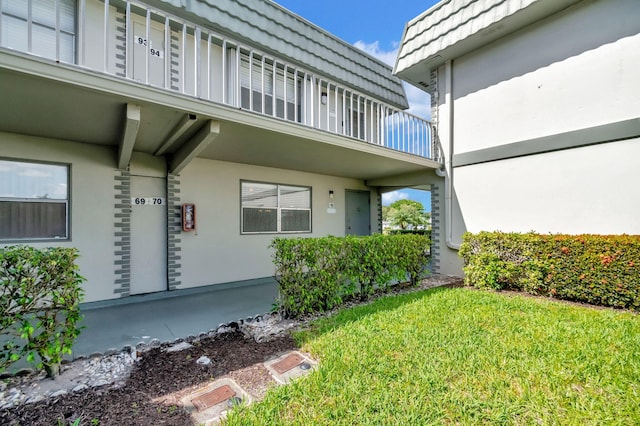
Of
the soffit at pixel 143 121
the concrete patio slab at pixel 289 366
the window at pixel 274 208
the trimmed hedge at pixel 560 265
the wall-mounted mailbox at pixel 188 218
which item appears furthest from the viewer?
the window at pixel 274 208

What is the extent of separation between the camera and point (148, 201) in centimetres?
564

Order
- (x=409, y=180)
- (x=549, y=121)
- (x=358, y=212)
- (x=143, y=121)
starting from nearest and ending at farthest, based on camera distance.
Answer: (x=143, y=121) < (x=549, y=121) < (x=409, y=180) < (x=358, y=212)

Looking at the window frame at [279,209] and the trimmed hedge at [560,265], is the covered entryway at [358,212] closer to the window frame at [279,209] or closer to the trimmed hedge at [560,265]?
the window frame at [279,209]

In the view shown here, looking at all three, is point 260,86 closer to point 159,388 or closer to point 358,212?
point 358,212

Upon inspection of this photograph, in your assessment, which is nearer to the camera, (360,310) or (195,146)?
(360,310)

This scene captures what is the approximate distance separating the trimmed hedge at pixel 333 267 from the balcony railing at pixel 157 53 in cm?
217

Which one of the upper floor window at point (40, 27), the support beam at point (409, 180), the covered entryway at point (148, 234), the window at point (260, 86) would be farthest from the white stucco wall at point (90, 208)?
the support beam at point (409, 180)

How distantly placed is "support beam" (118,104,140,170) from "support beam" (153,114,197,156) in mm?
531

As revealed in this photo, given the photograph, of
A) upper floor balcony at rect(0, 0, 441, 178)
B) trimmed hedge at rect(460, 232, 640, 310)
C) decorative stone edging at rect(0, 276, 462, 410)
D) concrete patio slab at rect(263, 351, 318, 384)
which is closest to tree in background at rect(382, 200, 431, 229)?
upper floor balcony at rect(0, 0, 441, 178)

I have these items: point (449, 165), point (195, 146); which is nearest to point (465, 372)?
point (195, 146)

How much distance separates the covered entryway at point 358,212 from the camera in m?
9.02

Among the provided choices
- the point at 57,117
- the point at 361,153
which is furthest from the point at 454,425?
the point at 57,117

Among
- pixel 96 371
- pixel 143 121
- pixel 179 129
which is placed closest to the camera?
pixel 96 371

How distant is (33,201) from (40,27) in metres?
2.65
